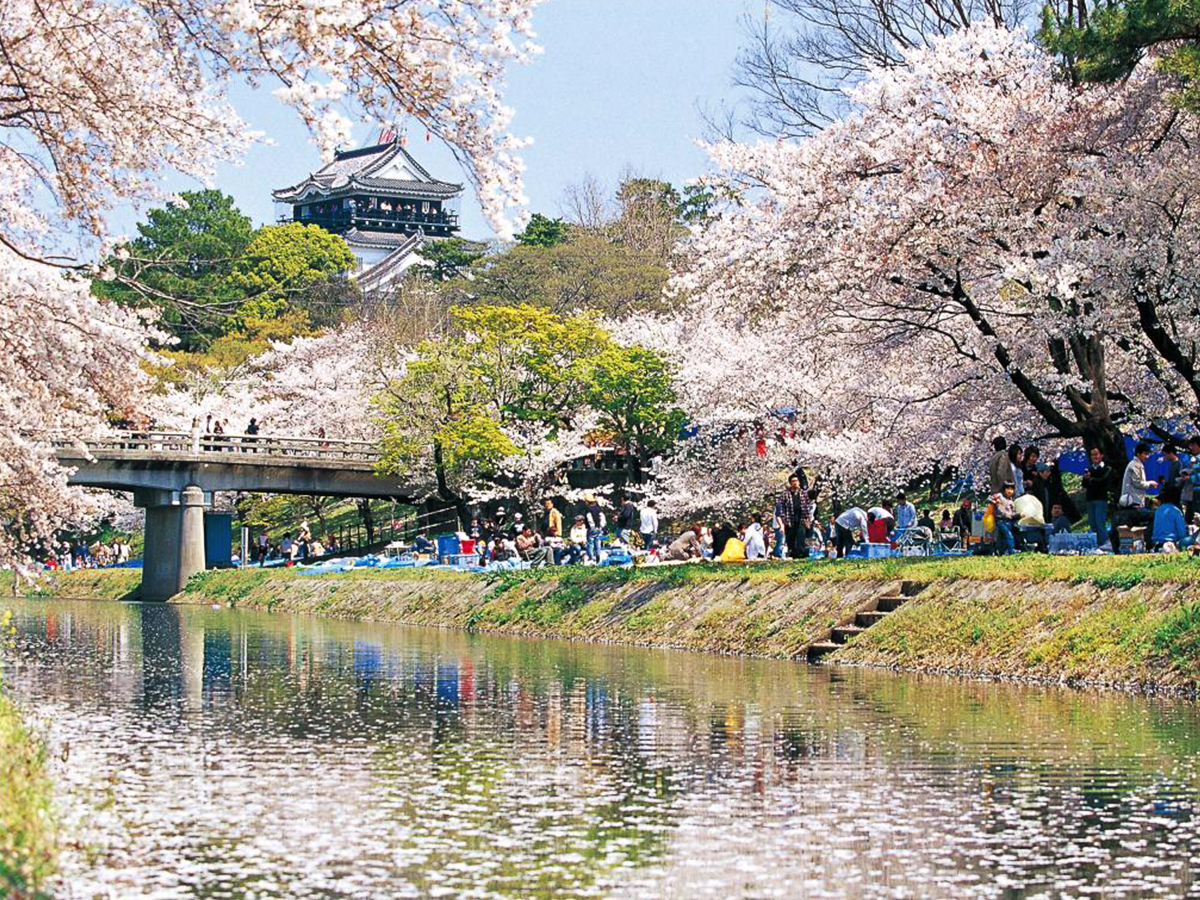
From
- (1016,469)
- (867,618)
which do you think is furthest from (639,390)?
(867,618)

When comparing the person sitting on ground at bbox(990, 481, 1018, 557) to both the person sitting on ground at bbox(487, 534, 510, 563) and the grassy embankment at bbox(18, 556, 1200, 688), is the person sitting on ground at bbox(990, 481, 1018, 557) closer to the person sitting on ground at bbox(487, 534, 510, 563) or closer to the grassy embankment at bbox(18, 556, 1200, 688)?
the grassy embankment at bbox(18, 556, 1200, 688)

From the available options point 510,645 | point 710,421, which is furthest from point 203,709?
point 710,421

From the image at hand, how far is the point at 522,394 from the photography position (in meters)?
58.5

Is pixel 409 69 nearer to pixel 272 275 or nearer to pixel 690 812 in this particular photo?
pixel 690 812

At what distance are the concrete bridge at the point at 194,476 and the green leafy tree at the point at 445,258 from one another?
38868 millimetres

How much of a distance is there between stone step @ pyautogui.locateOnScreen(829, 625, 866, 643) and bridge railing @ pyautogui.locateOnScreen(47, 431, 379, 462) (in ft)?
109

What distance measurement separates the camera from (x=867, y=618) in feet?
86.2

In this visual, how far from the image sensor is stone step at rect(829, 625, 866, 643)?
1022 inches

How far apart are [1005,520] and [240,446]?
37.0 metres

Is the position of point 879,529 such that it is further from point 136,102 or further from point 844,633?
point 136,102

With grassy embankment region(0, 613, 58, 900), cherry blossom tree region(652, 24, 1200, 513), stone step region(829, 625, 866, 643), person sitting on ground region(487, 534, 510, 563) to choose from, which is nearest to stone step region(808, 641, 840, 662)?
stone step region(829, 625, 866, 643)

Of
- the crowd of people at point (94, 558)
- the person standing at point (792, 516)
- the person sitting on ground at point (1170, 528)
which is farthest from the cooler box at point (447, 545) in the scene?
the person sitting on ground at point (1170, 528)

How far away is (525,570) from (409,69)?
28102mm

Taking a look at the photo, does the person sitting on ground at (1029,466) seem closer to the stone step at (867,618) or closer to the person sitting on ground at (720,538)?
the stone step at (867,618)
